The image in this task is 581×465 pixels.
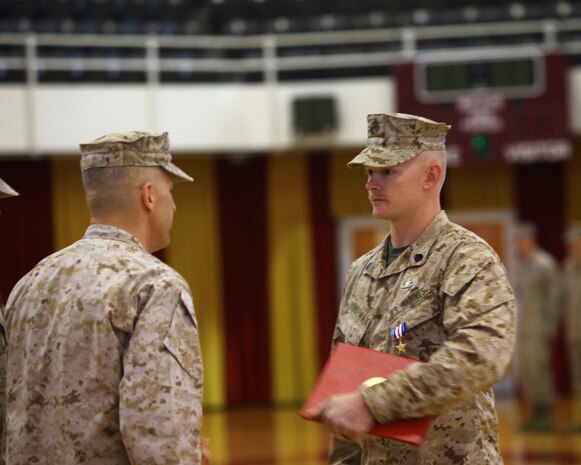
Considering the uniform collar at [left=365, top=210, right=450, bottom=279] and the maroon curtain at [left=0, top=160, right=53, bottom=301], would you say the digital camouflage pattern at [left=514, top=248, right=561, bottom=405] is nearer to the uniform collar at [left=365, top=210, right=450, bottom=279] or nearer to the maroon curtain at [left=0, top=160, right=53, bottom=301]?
the maroon curtain at [left=0, top=160, right=53, bottom=301]

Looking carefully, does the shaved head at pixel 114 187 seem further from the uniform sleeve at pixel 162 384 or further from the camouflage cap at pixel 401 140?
the camouflage cap at pixel 401 140

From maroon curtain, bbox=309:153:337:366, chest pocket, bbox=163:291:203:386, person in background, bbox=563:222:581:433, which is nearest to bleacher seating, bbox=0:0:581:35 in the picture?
maroon curtain, bbox=309:153:337:366

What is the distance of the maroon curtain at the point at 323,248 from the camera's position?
11.1 meters

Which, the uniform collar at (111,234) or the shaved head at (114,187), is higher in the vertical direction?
the shaved head at (114,187)

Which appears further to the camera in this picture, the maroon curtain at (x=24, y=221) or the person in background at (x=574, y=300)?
the maroon curtain at (x=24, y=221)

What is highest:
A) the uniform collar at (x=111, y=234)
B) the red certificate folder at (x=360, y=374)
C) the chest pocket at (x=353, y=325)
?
the uniform collar at (x=111, y=234)

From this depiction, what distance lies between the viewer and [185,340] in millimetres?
2209

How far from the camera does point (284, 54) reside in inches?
441

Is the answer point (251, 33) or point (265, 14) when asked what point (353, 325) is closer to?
point (251, 33)

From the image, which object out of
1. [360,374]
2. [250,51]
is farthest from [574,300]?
[360,374]

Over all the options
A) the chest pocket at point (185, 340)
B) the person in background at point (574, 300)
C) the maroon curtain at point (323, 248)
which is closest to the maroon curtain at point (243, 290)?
the maroon curtain at point (323, 248)

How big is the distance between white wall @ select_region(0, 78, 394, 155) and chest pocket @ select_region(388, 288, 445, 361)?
24.0 feet

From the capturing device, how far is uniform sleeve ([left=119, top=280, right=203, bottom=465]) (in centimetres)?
210

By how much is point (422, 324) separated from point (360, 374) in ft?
0.73
